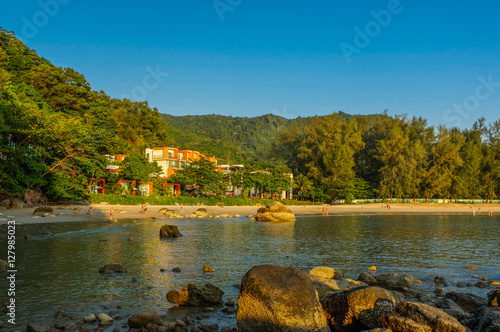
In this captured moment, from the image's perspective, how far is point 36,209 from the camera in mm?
36125

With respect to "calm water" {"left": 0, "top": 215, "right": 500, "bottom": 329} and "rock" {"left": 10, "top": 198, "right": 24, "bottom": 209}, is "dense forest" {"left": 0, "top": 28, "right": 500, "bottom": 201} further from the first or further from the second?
"calm water" {"left": 0, "top": 215, "right": 500, "bottom": 329}

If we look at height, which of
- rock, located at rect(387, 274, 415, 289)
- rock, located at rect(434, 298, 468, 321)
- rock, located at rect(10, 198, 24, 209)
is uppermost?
rock, located at rect(10, 198, 24, 209)

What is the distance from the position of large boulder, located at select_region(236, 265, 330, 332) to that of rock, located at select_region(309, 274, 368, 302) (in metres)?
2.18

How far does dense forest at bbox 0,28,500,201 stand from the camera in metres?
40.7

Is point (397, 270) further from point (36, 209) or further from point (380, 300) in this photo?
point (36, 209)

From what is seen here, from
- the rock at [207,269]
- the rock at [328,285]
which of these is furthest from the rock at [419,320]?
the rock at [207,269]

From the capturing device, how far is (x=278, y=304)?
8.11m

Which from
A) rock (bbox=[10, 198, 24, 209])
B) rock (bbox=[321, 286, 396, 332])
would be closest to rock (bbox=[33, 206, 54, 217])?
rock (bbox=[10, 198, 24, 209])

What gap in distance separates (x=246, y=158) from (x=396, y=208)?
73.9 m

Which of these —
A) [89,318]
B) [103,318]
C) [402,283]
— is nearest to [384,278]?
[402,283]

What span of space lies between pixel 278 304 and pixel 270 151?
97391 mm

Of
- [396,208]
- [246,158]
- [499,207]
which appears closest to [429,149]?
[499,207]

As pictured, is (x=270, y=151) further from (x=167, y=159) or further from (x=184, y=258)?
(x=184, y=258)

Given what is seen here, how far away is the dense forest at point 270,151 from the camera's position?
133ft
